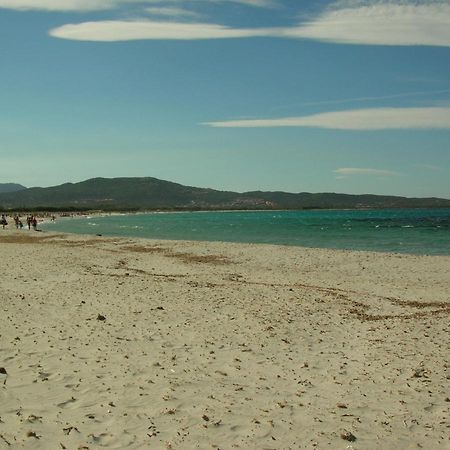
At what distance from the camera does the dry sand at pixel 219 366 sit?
671 centimetres

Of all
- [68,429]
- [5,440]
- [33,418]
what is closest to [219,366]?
[68,429]

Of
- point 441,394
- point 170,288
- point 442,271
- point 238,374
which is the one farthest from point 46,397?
point 442,271

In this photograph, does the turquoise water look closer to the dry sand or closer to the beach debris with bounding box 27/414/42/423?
the dry sand

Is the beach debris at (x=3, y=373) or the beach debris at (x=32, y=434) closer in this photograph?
the beach debris at (x=32, y=434)

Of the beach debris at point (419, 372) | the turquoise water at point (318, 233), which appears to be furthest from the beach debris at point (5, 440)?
the turquoise water at point (318, 233)

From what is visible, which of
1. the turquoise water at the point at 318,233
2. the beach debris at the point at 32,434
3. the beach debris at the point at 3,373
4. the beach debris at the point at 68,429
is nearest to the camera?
the beach debris at the point at 32,434

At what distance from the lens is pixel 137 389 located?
8.09 metres

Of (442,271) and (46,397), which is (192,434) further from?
(442,271)

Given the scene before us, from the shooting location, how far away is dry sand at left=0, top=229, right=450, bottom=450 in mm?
6707

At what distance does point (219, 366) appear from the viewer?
9.46 metres

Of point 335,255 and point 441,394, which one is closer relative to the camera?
point 441,394

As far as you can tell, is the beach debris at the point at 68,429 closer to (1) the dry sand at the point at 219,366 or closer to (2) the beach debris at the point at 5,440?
(1) the dry sand at the point at 219,366

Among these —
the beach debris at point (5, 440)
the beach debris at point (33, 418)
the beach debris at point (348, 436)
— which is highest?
the beach debris at point (33, 418)

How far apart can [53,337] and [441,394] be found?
7.40m
